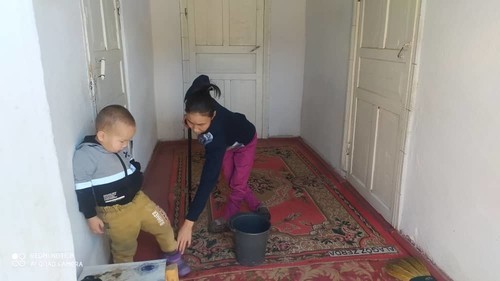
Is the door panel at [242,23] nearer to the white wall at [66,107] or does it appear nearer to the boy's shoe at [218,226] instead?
the boy's shoe at [218,226]

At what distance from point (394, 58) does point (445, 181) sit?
0.83 m

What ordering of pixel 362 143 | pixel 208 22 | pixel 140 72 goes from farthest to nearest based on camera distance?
pixel 208 22 → pixel 140 72 → pixel 362 143

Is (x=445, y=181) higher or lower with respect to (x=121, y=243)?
higher

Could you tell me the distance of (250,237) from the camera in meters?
1.84

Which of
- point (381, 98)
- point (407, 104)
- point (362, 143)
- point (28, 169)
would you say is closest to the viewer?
point (28, 169)

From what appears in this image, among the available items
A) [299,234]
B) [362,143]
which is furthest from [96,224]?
[362,143]

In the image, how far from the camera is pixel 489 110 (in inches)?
60.2

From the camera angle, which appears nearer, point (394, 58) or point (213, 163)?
point (213, 163)

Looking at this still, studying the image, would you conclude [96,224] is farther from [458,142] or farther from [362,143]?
[362,143]

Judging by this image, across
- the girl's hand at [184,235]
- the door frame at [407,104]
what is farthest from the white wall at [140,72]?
the door frame at [407,104]

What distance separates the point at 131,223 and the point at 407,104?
5.36ft

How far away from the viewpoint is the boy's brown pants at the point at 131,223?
1.56 meters

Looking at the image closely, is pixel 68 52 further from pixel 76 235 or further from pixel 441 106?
pixel 441 106

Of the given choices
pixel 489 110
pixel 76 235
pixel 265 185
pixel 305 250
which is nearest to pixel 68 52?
pixel 76 235
